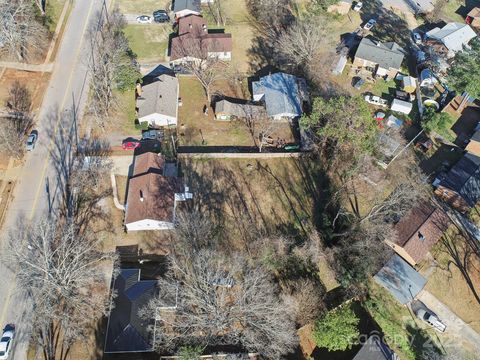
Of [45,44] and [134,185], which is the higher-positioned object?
[45,44]

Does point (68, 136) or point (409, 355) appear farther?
point (68, 136)

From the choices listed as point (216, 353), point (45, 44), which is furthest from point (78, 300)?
point (45, 44)

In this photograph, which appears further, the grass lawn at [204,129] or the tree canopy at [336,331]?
the grass lawn at [204,129]

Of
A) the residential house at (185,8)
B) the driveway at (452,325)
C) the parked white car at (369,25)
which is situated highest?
the parked white car at (369,25)

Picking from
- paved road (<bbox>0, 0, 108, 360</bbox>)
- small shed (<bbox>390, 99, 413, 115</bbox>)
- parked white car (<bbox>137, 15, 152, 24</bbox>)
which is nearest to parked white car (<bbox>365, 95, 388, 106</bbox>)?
small shed (<bbox>390, 99, 413, 115</bbox>)

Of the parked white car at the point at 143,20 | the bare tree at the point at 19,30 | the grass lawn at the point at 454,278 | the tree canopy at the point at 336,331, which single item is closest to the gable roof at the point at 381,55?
the grass lawn at the point at 454,278

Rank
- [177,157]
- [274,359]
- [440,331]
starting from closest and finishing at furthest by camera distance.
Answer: [274,359] → [440,331] → [177,157]

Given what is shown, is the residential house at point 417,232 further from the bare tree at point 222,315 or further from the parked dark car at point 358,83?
the parked dark car at point 358,83

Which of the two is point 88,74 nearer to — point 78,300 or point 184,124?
point 184,124
